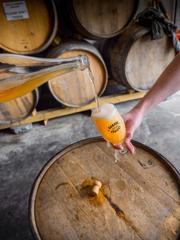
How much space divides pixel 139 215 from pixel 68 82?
1.71 m

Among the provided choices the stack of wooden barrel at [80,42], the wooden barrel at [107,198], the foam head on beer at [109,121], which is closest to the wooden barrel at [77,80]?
the stack of wooden barrel at [80,42]

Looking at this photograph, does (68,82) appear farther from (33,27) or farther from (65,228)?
(65,228)

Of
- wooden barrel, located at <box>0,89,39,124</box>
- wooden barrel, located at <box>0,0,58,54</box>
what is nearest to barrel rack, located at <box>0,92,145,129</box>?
wooden barrel, located at <box>0,89,39,124</box>

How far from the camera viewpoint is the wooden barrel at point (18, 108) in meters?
2.27

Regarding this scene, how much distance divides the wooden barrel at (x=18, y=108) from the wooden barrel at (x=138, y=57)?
980mm

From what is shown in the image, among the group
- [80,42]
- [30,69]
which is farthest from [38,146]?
[30,69]

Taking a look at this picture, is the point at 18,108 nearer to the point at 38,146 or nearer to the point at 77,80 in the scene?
the point at 38,146

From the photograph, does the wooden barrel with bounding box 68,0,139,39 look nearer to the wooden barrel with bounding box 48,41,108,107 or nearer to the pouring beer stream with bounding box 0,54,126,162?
the wooden barrel with bounding box 48,41,108,107

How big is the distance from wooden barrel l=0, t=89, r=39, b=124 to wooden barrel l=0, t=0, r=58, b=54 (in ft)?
1.49

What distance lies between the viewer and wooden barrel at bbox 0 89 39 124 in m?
2.27

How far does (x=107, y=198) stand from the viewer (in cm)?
97

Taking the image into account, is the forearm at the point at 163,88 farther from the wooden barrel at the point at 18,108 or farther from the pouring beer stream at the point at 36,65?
the wooden barrel at the point at 18,108

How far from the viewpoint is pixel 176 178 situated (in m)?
1.01

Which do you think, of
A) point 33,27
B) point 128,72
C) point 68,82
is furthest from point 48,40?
point 128,72
